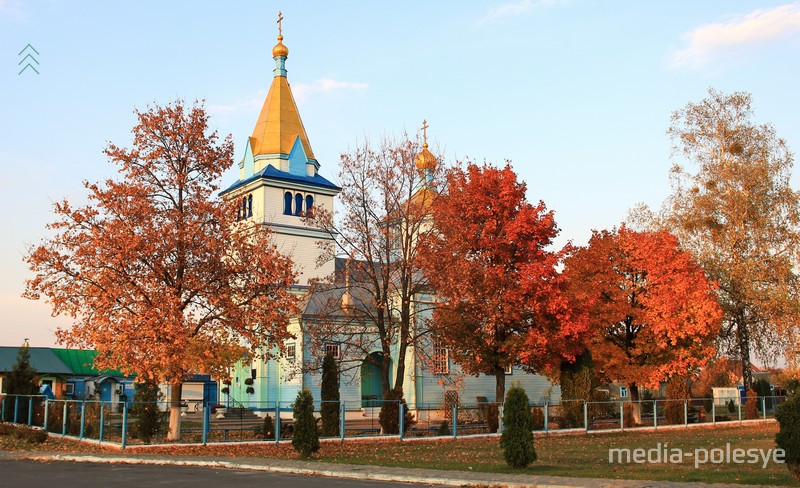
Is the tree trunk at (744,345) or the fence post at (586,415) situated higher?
the tree trunk at (744,345)

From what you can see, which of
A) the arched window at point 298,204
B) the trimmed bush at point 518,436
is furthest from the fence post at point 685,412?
the arched window at point 298,204

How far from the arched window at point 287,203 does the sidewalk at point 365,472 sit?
99.9ft

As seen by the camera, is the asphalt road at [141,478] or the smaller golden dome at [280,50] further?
the smaller golden dome at [280,50]

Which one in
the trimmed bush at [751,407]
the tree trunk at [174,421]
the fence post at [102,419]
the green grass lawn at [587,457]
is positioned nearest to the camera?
the green grass lawn at [587,457]

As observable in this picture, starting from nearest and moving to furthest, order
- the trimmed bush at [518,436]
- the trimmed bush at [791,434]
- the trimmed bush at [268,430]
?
the trimmed bush at [791,434] → the trimmed bush at [518,436] → the trimmed bush at [268,430]

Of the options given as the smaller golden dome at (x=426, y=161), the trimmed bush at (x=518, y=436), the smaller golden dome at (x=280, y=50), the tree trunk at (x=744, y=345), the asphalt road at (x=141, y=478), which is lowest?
the asphalt road at (x=141, y=478)

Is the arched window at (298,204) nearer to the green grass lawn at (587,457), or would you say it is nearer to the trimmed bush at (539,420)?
the trimmed bush at (539,420)

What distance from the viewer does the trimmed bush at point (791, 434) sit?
1439cm

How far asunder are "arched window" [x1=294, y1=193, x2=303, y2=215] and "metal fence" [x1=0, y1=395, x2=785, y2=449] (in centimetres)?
1360

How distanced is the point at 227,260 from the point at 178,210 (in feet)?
8.18

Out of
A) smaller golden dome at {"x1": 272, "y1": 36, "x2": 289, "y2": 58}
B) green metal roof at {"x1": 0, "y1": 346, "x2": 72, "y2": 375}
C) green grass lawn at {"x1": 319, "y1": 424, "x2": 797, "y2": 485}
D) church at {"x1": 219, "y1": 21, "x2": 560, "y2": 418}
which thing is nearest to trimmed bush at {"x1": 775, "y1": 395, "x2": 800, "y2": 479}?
green grass lawn at {"x1": 319, "y1": 424, "x2": 797, "y2": 485}

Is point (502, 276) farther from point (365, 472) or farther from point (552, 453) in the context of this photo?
point (365, 472)

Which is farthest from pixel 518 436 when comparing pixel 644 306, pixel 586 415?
pixel 644 306

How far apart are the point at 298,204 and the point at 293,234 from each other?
2137 millimetres
